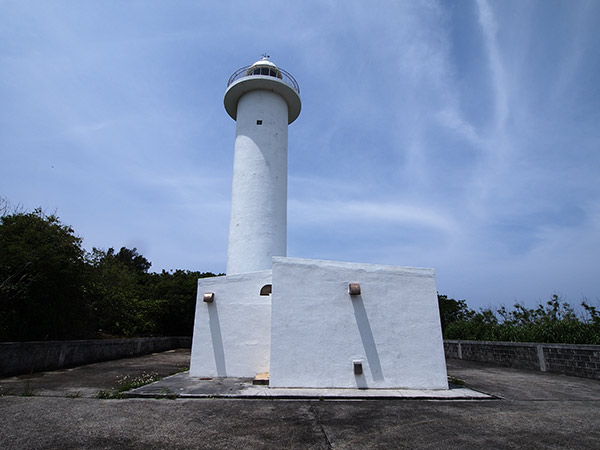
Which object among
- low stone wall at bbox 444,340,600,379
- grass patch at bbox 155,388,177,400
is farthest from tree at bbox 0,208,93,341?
low stone wall at bbox 444,340,600,379

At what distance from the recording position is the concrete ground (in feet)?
12.1

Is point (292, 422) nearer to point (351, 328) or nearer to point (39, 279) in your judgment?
point (351, 328)

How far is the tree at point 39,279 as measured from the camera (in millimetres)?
9102

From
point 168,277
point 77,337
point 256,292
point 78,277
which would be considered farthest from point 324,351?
point 168,277

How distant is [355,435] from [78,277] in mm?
10636

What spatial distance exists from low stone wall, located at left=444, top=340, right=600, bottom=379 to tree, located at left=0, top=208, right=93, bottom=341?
49.0 feet

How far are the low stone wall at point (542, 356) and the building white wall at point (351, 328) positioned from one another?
4.80 meters

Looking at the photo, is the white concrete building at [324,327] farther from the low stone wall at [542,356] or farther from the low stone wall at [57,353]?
the low stone wall at [542,356]

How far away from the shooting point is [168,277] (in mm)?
21594

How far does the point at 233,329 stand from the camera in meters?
8.61

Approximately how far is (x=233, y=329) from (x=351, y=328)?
313cm

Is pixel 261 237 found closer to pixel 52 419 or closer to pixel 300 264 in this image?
pixel 300 264

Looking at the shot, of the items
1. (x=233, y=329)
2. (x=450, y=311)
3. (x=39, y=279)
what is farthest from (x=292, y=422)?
(x=450, y=311)

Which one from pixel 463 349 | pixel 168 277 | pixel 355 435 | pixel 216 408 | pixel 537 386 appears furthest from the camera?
pixel 168 277
